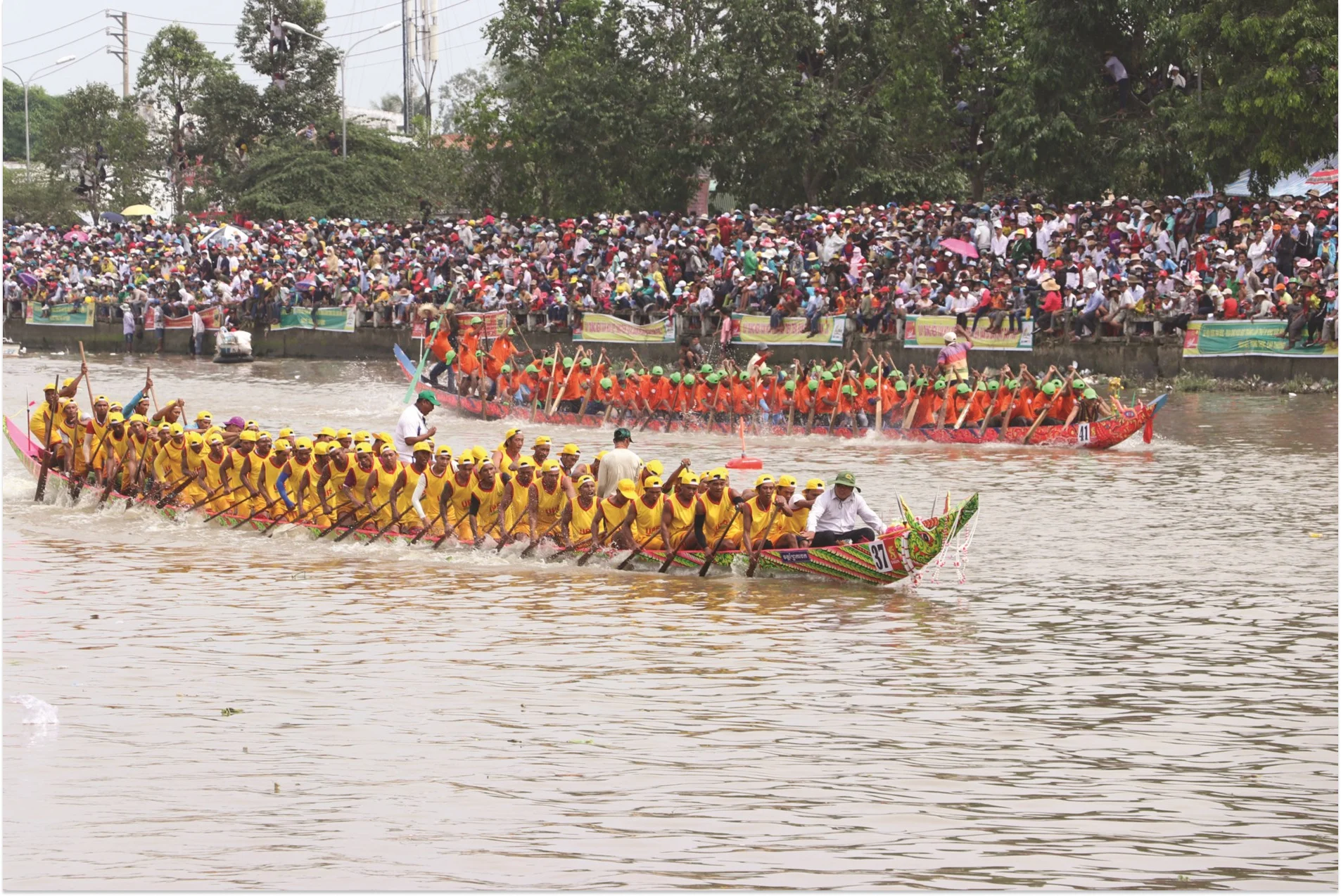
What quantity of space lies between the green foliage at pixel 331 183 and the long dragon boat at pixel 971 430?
22820 mm

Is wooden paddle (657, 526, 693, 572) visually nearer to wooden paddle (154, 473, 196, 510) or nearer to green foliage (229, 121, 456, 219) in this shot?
wooden paddle (154, 473, 196, 510)

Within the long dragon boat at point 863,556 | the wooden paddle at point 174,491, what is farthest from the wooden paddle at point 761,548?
the wooden paddle at point 174,491

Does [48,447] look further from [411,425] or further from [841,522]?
[841,522]

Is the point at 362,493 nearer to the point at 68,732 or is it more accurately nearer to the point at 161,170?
the point at 68,732

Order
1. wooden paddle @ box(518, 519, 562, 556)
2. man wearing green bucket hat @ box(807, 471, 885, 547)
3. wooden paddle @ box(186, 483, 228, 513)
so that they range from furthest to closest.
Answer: wooden paddle @ box(186, 483, 228, 513) → wooden paddle @ box(518, 519, 562, 556) → man wearing green bucket hat @ box(807, 471, 885, 547)

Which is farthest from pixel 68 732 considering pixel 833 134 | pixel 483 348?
pixel 833 134

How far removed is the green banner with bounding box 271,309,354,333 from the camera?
38219 millimetres

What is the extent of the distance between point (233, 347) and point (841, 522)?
27.4m

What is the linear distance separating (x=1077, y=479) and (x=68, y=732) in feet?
43.2

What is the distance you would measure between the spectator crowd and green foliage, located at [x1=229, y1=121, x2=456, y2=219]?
12.2ft

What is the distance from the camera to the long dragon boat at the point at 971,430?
21828mm

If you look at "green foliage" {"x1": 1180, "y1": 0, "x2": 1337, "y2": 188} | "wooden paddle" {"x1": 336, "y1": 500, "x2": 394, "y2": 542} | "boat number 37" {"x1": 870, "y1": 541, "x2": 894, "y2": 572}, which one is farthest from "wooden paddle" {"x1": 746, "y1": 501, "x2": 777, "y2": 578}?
"green foliage" {"x1": 1180, "y1": 0, "x2": 1337, "y2": 188}

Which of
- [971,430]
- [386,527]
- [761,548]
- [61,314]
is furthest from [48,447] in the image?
[61,314]

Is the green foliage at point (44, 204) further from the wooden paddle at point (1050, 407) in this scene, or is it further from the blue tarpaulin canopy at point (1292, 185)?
the wooden paddle at point (1050, 407)
